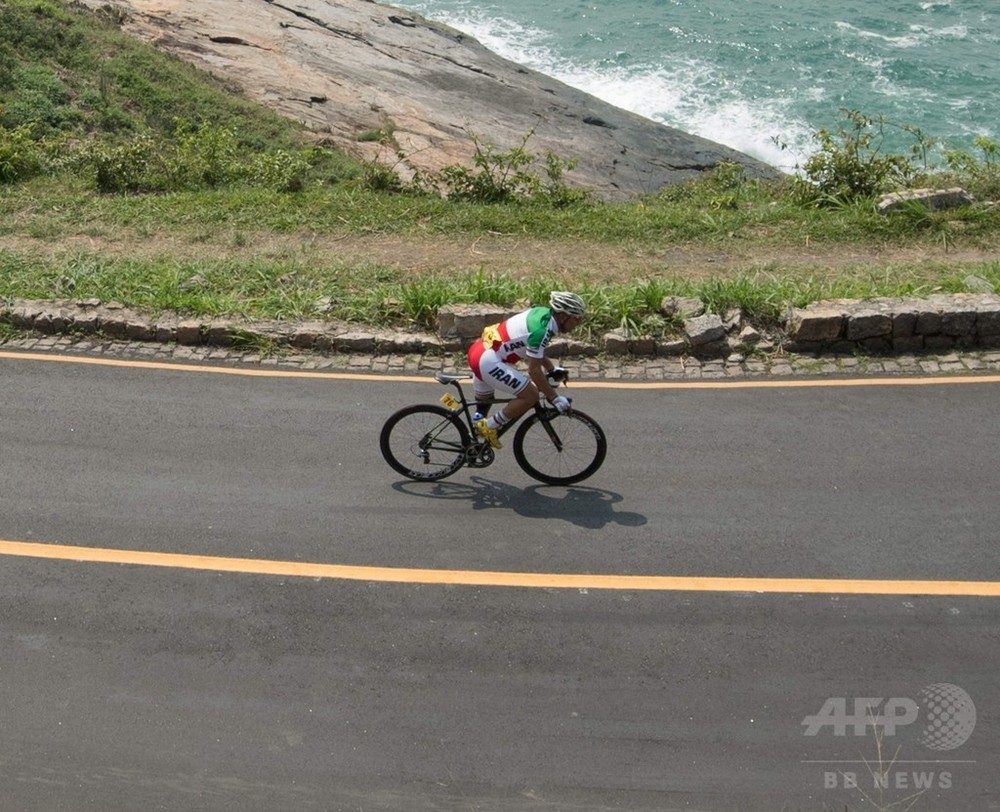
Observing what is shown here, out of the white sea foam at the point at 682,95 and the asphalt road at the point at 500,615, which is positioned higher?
the white sea foam at the point at 682,95

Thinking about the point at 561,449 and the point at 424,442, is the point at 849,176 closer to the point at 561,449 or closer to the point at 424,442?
the point at 561,449

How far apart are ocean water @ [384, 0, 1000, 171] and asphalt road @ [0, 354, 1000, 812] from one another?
29730 millimetres

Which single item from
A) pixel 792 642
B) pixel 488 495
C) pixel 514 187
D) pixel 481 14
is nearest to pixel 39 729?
pixel 488 495

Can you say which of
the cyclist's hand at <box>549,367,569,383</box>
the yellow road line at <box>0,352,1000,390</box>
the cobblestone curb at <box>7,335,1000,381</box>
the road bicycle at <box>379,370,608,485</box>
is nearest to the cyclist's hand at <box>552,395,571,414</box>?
the cyclist's hand at <box>549,367,569,383</box>

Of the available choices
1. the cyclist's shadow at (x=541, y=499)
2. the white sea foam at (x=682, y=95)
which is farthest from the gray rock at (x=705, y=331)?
the white sea foam at (x=682, y=95)

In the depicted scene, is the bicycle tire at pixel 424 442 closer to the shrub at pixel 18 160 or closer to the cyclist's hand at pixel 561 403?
the cyclist's hand at pixel 561 403

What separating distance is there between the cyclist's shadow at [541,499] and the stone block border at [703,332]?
288 cm

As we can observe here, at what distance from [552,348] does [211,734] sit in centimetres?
643

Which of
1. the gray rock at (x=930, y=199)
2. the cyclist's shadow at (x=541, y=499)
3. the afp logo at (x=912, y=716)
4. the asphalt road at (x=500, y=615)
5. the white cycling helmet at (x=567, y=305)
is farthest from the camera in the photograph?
the gray rock at (x=930, y=199)

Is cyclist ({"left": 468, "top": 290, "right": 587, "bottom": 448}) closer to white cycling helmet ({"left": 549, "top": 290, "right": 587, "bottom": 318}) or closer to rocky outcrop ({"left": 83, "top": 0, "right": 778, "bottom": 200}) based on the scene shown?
white cycling helmet ({"left": 549, "top": 290, "right": 587, "bottom": 318})

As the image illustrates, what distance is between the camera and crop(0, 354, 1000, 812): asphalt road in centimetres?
718

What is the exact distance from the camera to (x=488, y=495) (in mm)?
9938

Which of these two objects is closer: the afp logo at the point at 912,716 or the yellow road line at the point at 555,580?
the afp logo at the point at 912,716

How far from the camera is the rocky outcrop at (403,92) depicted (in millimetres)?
31766
